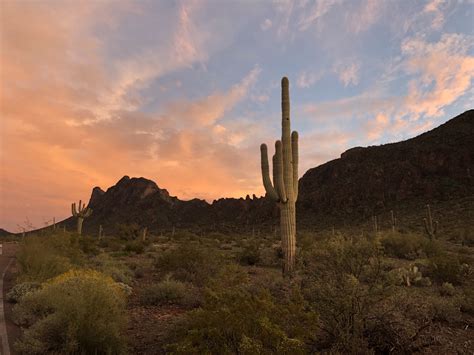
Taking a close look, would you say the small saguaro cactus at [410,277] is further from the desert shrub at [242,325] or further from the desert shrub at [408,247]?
the desert shrub at [242,325]

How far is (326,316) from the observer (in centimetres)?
560

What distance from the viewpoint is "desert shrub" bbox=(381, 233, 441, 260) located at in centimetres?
1800

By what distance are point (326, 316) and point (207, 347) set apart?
211 centimetres

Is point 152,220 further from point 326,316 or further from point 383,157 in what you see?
point 326,316

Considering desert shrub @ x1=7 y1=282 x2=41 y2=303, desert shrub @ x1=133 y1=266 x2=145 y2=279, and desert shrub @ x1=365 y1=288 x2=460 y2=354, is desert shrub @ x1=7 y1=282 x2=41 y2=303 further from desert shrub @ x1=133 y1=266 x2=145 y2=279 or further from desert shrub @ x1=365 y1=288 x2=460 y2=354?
desert shrub @ x1=365 y1=288 x2=460 y2=354

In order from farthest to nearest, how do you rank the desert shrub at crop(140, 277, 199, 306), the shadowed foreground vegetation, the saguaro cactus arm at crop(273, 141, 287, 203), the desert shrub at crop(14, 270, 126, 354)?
the saguaro cactus arm at crop(273, 141, 287, 203)
the desert shrub at crop(140, 277, 199, 306)
the desert shrub at crop(14, 270, 126, 354)
the shadowed foreground vegetation

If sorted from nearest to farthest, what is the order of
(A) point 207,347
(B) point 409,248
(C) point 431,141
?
(A) point 207,347
(B) point 409,248
(C) point 431,141

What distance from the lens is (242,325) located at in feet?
15.3

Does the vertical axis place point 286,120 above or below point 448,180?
below

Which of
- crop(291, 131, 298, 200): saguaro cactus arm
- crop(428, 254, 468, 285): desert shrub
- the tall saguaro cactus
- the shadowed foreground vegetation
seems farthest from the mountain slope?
the shadowed foreground vegetation

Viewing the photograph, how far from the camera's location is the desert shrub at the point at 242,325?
4.39m

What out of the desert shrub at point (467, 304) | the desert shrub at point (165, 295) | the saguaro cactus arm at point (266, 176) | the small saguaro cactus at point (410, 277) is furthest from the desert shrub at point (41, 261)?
the desert shrub at point (467, 304)

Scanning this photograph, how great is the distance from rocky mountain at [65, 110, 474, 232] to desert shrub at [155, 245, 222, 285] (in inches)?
1160

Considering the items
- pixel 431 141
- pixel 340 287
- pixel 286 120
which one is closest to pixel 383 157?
pixel 431 141
